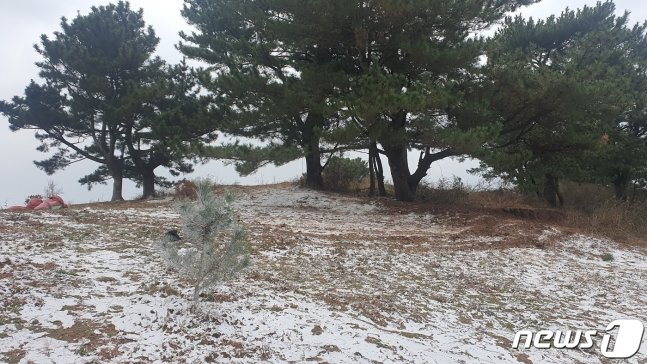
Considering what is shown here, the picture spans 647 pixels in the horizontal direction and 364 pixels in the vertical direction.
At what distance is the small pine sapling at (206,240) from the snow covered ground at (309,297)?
0.44m

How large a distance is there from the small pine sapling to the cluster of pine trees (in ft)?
24.2

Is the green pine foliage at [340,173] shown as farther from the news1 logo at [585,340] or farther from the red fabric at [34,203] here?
the news1 logo at [585,340]

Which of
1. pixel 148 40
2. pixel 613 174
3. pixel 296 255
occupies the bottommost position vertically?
pixel 296 255

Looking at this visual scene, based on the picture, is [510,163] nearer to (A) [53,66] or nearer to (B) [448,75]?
(B) [448,75]

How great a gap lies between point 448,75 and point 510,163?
305cm

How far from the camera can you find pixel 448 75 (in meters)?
13.4

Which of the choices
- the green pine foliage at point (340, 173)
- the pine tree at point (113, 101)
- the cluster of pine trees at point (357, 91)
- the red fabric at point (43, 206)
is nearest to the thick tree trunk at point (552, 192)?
the cluster of pine trees at point (357, 91)

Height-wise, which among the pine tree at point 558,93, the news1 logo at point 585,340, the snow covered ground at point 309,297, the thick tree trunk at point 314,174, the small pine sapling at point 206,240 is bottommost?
the news1 logo at point 585,340

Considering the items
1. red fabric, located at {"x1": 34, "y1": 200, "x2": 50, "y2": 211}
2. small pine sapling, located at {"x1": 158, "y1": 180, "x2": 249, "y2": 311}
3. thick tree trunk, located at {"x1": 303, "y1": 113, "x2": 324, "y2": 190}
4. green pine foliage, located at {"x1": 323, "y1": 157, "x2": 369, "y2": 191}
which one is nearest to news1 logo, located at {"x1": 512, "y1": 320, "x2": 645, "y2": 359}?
small pine sapling, located at {"x1": 158, "y1": 180, "x2": 249, "y2": 311}

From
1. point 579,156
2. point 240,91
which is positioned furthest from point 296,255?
point 579,156

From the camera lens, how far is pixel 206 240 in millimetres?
4266

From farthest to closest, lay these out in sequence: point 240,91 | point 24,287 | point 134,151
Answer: point 134,151
point 240,91
point 24,287

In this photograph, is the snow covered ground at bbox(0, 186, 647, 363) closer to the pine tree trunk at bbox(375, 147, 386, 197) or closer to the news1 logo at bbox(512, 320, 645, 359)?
the news1 logo at bbox(512, 320, 645, 359)

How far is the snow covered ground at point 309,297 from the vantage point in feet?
13.0
